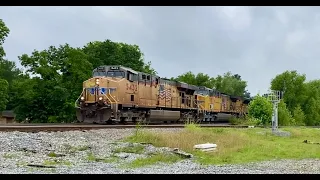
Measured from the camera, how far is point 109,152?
36.0 feet

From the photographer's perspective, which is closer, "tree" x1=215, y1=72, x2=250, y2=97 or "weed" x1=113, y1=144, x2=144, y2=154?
"weed" x1=113, y1=144, x2=144, y2=154

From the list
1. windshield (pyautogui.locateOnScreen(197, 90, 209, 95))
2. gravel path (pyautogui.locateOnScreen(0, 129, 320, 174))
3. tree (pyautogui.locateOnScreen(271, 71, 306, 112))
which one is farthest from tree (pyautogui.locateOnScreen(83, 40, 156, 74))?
gravel path (pyautogui.locateOnScreen(0, 129, 320, 174))

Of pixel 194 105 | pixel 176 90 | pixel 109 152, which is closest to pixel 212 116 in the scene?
pixel 194 105

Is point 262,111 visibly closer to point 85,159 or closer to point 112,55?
point 112,55

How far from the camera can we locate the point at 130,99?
893 inches

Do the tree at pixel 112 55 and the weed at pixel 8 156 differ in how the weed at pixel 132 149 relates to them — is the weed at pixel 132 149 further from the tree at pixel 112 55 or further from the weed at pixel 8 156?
the tree at pixel 112 55

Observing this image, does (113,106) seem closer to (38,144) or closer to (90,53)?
(38,144)

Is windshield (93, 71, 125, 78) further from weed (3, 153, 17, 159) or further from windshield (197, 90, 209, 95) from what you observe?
windshield (197, 90, 209, 95)

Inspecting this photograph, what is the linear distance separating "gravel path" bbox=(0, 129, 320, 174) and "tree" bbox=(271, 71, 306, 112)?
48143 mm

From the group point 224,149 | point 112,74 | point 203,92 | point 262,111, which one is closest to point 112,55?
point 203,92

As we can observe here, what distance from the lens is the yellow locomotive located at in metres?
21.6

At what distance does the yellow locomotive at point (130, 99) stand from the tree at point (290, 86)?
29.6 m

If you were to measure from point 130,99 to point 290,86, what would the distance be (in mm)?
41354

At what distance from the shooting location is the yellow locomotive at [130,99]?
2158 cm
